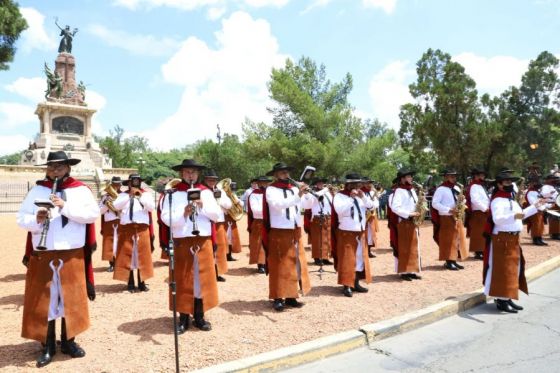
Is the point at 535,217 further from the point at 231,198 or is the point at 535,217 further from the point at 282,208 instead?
the point at 282,208

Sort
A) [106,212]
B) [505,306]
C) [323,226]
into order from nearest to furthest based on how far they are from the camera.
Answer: [505,306] → [106,212] → [323,226]

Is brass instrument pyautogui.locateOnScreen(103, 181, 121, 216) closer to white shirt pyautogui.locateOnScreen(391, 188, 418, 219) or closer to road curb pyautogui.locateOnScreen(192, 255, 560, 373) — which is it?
road curb pyautogui.locateOnScreen(192, 255, 560, 373)

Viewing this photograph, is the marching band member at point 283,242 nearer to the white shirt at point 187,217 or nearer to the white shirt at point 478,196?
the white shirt at point 187,217

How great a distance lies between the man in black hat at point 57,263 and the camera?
4.71m

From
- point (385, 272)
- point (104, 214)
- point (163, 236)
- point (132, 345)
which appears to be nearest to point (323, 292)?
point (385, 272)

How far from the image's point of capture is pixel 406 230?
9.09 metres

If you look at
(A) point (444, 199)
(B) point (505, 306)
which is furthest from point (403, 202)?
(B) point (505, 306)

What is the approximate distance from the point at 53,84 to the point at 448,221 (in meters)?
41.5

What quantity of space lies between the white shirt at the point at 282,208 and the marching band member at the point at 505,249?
312 centimetres

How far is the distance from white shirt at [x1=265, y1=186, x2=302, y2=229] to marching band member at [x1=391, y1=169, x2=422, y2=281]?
312 cm

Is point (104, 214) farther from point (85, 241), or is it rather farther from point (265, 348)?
point (265, 348)

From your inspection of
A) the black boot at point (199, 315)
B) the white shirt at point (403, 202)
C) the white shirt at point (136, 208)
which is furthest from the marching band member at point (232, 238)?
the black boot at point (199, 315)

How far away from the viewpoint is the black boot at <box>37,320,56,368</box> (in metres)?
4.58

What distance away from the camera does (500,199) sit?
21.9 ft
